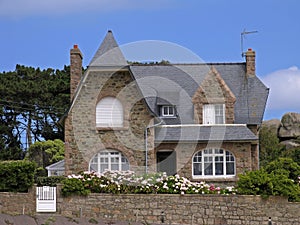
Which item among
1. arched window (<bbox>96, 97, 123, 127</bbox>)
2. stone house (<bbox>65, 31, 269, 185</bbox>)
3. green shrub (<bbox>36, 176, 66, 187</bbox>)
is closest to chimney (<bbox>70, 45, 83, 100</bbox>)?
stone house (<bbox>65, 31, 269, 185</bbox>)

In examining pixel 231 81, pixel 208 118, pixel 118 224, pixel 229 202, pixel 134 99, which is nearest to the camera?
pixel 118 224

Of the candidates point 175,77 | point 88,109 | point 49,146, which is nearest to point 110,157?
point 88,109

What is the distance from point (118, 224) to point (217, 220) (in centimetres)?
404

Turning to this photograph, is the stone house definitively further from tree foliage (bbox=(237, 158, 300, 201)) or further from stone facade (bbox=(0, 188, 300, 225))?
tree foliage (bbox=(237, 158, 300, 201))

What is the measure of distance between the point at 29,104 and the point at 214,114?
87.9 feet

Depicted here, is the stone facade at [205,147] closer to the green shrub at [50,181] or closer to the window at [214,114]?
the window at [214,114]

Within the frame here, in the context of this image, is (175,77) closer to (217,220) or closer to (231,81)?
(231,81)

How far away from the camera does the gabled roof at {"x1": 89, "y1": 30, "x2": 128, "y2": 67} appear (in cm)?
2573

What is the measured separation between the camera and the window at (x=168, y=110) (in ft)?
92.6

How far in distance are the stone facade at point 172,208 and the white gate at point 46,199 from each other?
0.22 metres

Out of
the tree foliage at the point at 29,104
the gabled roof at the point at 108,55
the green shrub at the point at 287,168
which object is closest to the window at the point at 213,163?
the green shrub at the point at 287,168

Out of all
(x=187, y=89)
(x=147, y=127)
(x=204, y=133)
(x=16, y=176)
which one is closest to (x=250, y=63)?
(x=187, y=89)

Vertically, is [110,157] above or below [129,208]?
above

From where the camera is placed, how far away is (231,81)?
98.3 ft
